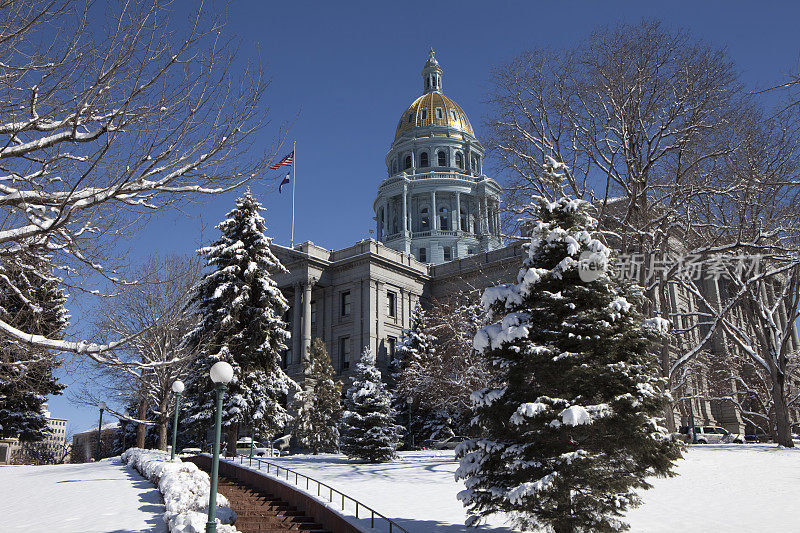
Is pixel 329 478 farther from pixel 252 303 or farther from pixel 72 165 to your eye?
pixel 72 165

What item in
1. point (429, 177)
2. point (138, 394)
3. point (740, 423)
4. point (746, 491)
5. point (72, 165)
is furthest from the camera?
point (429, 177)

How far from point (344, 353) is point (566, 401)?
160 ft

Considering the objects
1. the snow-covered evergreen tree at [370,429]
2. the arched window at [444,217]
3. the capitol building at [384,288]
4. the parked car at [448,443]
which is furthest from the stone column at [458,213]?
the snow-covered evergreen tree at [370,429]

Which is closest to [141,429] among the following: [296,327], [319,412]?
[319,412]

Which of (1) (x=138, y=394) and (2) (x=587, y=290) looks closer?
(2) (x=587, y=290)

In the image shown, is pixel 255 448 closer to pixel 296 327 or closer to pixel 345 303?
pixel 296 327

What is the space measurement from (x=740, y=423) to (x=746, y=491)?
42.4 metres

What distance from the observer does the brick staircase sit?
52.4ft

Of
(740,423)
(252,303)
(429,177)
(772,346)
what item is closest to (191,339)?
(252,303)

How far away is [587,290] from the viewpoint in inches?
531

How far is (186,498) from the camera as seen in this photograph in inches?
651

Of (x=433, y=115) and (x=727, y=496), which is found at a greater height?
(x=433, y=115)

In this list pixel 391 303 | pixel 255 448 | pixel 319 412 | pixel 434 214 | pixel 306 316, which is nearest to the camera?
pixel 255 448

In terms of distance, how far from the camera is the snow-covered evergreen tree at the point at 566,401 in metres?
12.1
